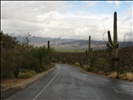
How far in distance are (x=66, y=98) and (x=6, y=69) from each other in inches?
421

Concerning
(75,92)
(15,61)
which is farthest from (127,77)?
(75,92)

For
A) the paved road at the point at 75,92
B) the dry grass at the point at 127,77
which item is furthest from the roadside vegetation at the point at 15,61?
the dry grass at the point at 127,77

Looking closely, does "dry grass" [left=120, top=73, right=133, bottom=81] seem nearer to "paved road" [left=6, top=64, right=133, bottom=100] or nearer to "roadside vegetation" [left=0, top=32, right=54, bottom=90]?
"paved road" [left=6, top=64, right=133, bottom=100]

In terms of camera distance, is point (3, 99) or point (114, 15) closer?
point (3, 99)

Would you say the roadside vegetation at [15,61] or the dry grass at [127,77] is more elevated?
the roadside vegetation at [15,61]

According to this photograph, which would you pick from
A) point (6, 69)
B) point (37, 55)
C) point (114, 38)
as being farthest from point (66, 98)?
point (37, 55)

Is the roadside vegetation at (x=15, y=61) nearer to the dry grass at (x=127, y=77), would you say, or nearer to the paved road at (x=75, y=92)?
the paved road at (x=75, y=92)

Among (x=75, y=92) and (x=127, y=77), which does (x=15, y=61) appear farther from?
(x=127, y=77)

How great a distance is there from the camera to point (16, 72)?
93.1 ft

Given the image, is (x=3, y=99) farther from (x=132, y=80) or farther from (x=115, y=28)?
(x=115, y=28)

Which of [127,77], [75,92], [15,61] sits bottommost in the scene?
[127,77]

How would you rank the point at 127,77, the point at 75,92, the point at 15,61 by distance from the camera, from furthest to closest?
the point at 127,77 < the point at 15,61 < the point at 75,92

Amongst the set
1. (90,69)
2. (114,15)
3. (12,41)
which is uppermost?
(114,15)

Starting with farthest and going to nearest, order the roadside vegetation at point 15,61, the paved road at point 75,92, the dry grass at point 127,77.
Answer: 1. the dry grass at point 127,77
2. the roadside vegetation at point 15,61
3. the paved road at point 75,92
